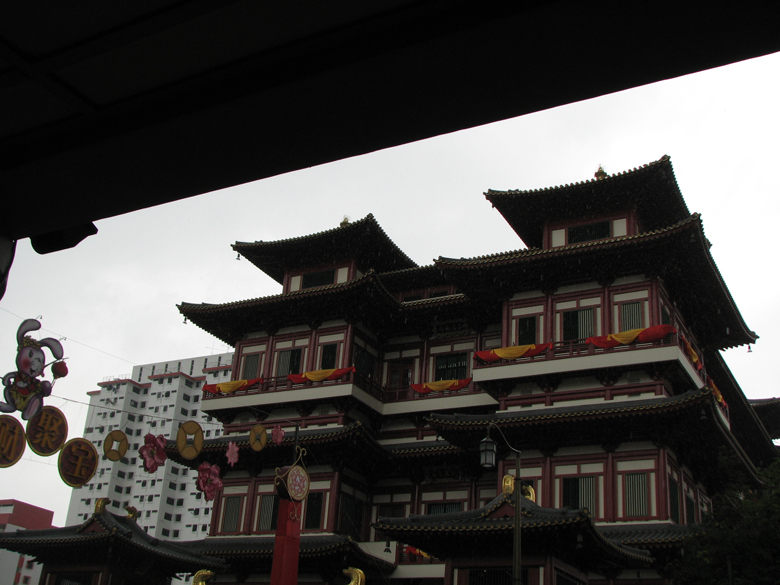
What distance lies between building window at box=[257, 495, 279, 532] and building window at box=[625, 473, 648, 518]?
566 inches

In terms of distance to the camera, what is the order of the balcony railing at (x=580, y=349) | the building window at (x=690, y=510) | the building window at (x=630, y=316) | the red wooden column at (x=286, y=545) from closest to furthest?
the red wooden column at (x=286, y=545)
the balcony railing at (x=580, y=349)
the building window at (x=690, y=510)
the building window at (x=630, y=316)

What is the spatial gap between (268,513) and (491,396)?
10.7 metres

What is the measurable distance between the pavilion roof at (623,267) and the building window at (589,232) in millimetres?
1982

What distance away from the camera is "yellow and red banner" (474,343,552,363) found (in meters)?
28.2

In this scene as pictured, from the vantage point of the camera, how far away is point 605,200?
30109mm

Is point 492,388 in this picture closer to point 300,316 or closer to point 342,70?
point 300,316

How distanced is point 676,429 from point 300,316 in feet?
57.5

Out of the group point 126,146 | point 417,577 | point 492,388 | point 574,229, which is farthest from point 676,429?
point 126,146

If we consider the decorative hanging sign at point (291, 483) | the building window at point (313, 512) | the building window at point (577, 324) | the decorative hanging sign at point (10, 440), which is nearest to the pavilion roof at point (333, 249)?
the building window at point (577, 324)

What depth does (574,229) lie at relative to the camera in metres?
30.9

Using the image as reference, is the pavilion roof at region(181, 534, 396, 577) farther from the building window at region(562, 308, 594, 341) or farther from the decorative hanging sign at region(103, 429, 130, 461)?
the decorative hanging sign at region(103, 429, 130, 461)

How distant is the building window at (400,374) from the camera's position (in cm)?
3497

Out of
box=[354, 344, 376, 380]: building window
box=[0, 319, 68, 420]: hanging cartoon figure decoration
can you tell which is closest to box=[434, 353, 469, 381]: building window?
box=[354, 344, 376, 380]: building window

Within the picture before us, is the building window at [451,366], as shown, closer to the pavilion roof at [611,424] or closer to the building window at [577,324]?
the pavilion roof at [611,424]
